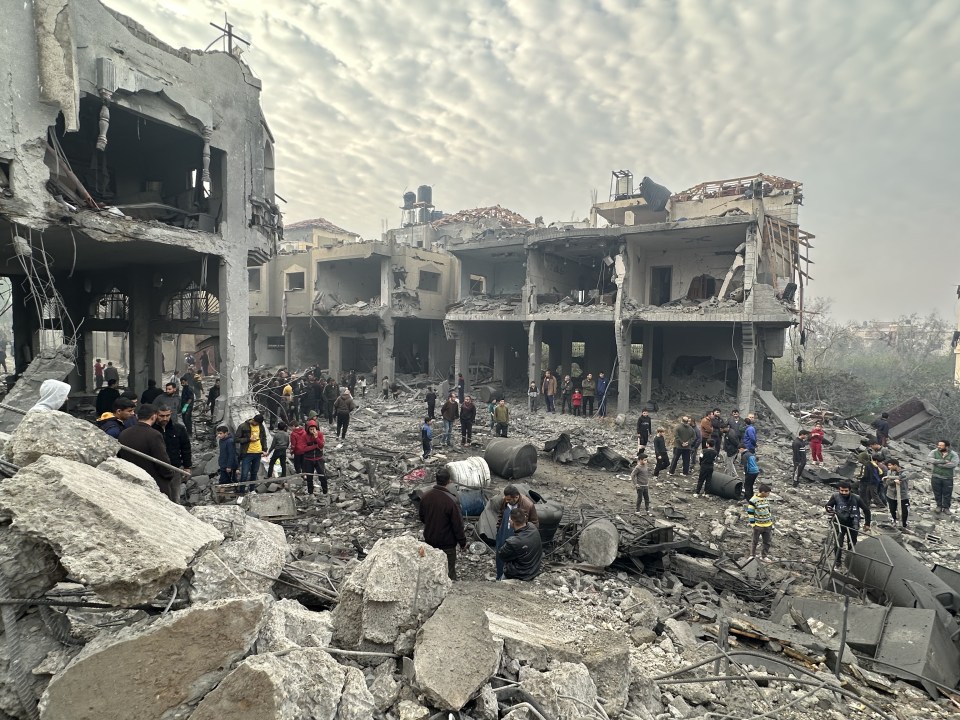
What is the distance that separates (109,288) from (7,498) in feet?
46.8

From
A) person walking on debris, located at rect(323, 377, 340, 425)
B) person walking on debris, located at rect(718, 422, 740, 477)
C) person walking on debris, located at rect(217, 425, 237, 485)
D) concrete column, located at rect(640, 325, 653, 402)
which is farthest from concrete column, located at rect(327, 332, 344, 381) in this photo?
person walking on debris, located at rect(718, 422, 740, 477)

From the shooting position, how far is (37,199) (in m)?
7.47

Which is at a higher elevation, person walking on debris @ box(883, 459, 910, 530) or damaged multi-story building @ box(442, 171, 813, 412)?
damaged multi-story building @ box(442, 171, 813, 412)

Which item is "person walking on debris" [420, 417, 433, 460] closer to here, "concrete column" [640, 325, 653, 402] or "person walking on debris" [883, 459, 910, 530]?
"person walking on debris" [883, 459, 910, 530]

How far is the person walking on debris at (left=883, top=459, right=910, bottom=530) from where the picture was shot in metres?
8.91

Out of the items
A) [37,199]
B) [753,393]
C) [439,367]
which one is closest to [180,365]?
[439,367]

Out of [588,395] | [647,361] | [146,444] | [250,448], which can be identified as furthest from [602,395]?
[146,444]

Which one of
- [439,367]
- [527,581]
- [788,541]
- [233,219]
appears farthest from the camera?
[439,367]

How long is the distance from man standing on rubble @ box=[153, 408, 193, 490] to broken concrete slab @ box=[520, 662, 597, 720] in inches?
245

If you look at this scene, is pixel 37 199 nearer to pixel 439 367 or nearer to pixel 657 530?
pixel 657 530

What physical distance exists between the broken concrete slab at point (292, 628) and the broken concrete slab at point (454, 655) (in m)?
0.63

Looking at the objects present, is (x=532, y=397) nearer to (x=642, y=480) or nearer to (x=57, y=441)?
(x=642, y=480)

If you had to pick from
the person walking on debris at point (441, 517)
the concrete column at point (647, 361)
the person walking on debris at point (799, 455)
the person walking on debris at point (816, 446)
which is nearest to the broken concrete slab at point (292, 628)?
the person walking on debris at point (441, 517)

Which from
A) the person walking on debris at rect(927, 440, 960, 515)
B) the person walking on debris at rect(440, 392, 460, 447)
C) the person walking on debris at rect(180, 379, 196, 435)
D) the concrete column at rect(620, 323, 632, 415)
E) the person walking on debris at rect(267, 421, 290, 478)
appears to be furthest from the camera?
the concrete column at rect(620, 323, 632, 415)
